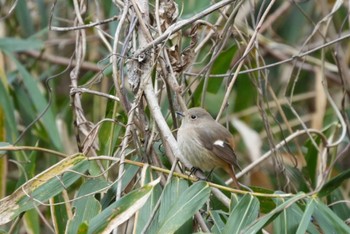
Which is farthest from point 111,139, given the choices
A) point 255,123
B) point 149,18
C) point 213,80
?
point 255,123

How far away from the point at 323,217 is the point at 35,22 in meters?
4.25

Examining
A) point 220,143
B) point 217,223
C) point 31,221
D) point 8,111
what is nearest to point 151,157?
point 217,223

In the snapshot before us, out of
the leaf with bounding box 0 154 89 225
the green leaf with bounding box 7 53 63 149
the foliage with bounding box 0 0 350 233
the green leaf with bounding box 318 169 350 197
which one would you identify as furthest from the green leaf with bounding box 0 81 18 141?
the green leaf with bounding box 318 169 350 197

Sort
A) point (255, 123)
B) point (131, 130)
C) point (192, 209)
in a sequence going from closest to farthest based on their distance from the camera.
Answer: point (192, 209)
point (131, 130)
point (255, 123)

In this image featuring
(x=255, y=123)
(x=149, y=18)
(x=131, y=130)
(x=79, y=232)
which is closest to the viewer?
(x=79, y=232)

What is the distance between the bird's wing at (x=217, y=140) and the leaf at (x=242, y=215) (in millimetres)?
972

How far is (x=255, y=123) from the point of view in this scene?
6.82 meters

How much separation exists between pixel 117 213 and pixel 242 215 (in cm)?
47

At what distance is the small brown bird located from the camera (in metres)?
4.25

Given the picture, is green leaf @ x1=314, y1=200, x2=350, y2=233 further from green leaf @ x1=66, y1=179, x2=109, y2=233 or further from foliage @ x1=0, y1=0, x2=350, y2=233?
green leaf @ x1=66, y1=179, x2=109, y2=233

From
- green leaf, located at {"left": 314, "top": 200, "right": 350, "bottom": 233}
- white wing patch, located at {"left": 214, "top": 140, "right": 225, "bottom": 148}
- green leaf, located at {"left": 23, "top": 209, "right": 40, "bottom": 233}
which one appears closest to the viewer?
green leaf, located at {"left": 314, "top": 200, "right": 350, "bottom": 233}

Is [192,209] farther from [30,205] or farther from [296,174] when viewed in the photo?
[296,174]

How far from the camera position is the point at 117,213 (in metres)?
3.34

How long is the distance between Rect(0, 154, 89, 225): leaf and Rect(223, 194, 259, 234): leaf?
0.65 metres
